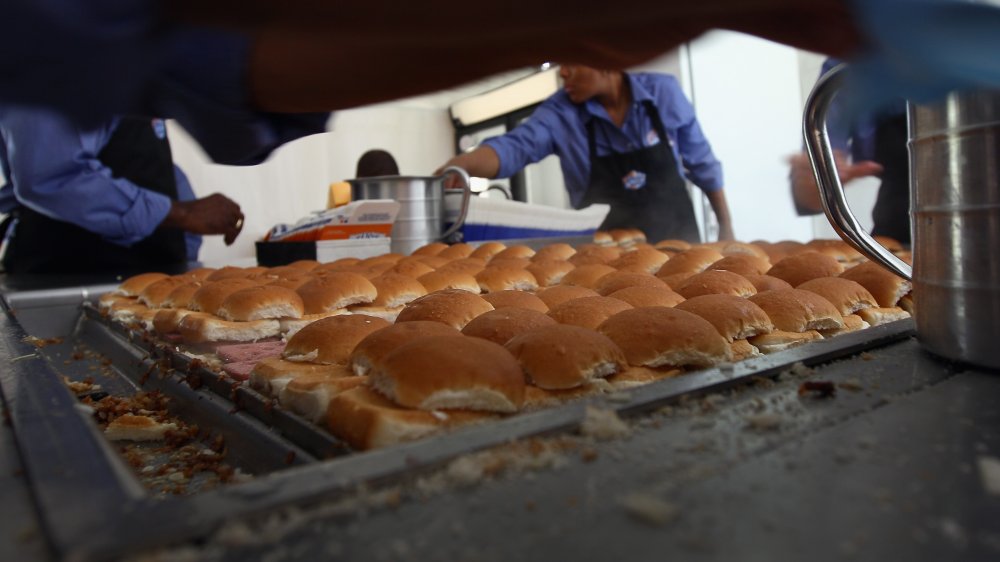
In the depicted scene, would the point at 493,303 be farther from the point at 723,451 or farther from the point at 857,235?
the point at 723,451

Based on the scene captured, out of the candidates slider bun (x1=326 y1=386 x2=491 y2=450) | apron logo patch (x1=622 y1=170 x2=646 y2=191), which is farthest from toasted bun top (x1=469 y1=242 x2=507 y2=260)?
apron logo patch (x1=622 y1=170 x2=646 y2=191)

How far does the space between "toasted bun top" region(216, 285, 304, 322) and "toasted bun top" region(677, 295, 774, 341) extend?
101cm

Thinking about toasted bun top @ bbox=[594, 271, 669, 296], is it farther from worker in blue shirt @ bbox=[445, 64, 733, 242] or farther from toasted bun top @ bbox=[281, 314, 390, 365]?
worker in blue shirt @ bbox=[445, 64, 733, 242]

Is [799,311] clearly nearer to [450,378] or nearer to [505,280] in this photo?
[450,378]

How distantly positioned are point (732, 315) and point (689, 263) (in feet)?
2.64

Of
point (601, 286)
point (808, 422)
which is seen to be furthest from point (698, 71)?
point (808, 422)

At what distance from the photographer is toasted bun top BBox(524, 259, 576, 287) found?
2076 millimetres

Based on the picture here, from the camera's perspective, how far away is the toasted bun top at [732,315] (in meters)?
1.16

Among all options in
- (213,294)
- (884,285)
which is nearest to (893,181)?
(884,285)

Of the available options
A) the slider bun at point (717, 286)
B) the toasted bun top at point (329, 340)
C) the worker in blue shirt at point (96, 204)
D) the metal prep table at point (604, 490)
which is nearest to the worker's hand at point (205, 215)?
the worker in blue shirt at point (96, 204)

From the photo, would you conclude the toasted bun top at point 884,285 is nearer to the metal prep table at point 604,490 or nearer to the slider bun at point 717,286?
the slider bun at point 717,286

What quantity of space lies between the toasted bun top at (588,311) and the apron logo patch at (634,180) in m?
3.89

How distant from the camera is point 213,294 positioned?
180cm

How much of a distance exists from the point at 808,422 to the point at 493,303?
2.67ft
